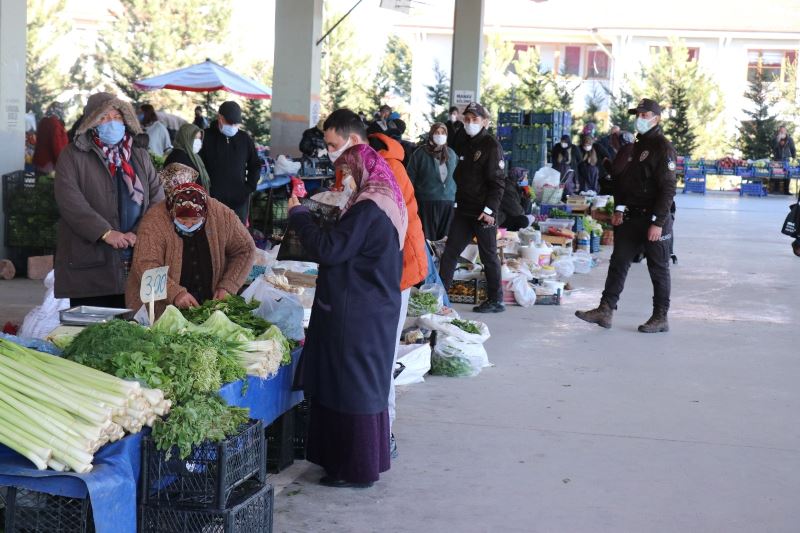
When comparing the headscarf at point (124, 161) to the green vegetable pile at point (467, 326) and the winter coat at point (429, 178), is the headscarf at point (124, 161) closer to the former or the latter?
the green vegetable pile at point (467, 326)

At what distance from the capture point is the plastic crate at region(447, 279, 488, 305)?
448 inches

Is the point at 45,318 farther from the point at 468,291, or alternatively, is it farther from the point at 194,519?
the point at 468,291

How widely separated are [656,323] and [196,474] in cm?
691

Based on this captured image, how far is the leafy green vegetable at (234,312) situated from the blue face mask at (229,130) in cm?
555

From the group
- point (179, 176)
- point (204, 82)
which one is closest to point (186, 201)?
point (179, 176)

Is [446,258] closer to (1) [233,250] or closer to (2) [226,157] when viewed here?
(2) [226,157]

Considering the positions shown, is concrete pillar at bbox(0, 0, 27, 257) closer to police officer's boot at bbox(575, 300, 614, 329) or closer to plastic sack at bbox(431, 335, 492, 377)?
plastic sack at bbox(431, 335, 492, 377)

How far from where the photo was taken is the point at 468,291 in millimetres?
11398

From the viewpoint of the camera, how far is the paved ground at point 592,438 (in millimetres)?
5141

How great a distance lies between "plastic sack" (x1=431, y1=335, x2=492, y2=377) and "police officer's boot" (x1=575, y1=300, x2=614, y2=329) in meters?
2.36

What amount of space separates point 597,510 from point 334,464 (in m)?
1.29

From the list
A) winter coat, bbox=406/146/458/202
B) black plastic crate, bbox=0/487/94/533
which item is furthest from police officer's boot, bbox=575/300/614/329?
black plastic crate, bbox=0/487/94/533

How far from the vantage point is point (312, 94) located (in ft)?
59.5

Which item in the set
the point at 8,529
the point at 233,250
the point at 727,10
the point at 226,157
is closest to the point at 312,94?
the point at 226,157
